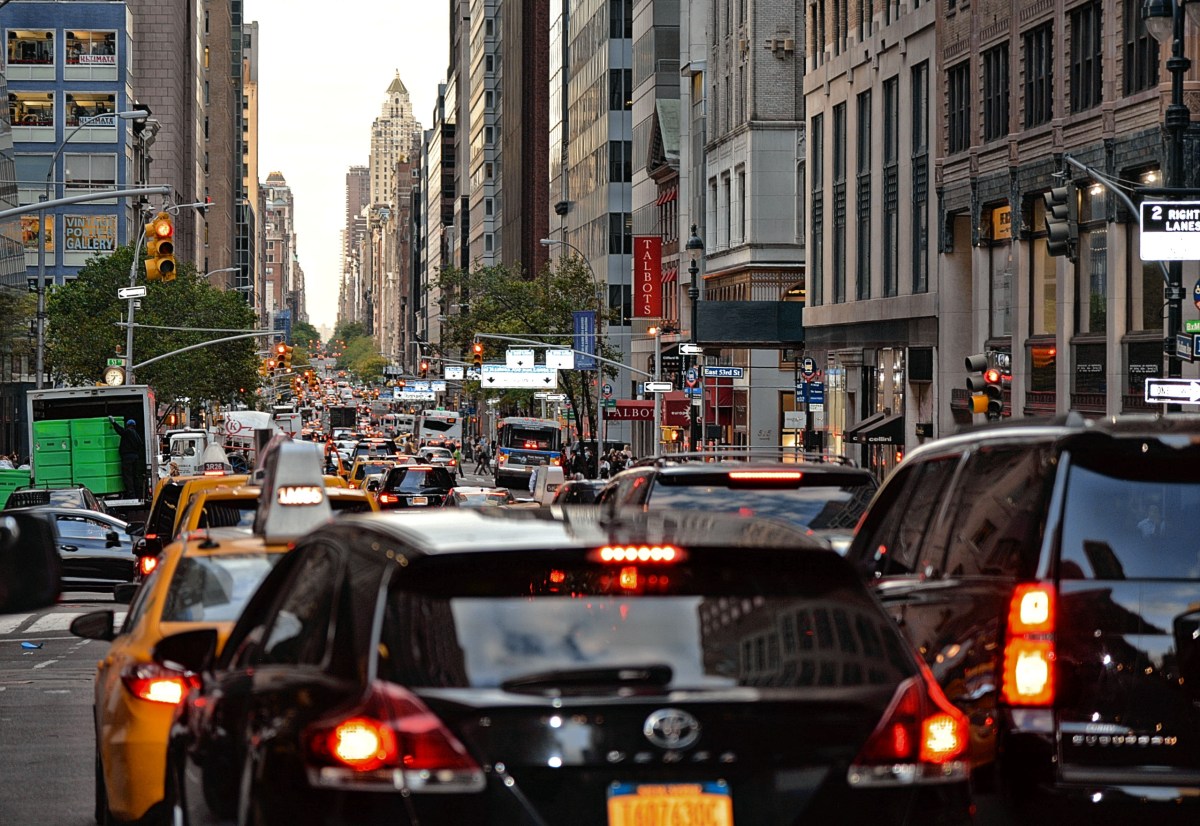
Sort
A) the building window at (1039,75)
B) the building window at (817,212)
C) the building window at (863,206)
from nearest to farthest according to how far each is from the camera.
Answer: the building window at (1039,75) → the building window at (863,206) → the building window at (817,212)

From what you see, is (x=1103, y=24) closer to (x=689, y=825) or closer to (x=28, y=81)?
(x=689, y=825)

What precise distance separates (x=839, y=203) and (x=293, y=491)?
172 feet

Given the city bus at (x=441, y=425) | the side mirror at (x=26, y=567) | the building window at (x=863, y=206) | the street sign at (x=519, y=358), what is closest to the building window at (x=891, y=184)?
the building window at (x=863, y=206)

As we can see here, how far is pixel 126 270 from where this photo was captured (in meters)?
88.2

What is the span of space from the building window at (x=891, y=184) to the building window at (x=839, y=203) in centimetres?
406

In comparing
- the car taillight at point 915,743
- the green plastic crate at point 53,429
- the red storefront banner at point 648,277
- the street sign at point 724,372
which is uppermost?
the red storefront banner at point 648,277

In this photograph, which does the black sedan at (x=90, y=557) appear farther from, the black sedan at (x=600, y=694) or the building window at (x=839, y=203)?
the building window at (x=839, y=203)

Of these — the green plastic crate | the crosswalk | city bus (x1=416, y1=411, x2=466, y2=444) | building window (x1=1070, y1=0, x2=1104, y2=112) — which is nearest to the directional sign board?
city bus (x1=416, y1=411, x2=466, y2=444)

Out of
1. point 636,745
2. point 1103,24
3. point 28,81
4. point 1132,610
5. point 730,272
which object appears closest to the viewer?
point 636,745

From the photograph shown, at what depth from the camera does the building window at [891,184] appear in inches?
2173

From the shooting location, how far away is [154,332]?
299 feet

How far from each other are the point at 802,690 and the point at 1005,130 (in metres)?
43.2

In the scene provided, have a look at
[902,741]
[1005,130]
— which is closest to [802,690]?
[902,741]

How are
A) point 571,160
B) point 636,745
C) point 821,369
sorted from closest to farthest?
point 636,745 → point 821,369 → point 571,160
